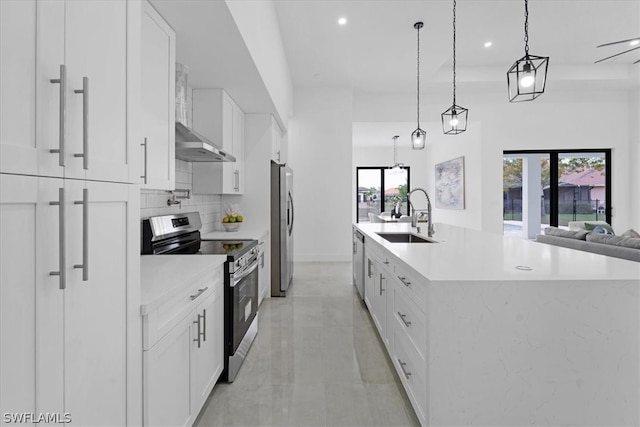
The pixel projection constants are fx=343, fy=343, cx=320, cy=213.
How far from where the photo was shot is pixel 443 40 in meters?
4.96

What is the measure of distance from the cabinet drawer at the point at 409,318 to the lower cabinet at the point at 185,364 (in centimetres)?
110

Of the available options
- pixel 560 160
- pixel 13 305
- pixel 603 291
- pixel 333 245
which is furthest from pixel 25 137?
pixel 560 160

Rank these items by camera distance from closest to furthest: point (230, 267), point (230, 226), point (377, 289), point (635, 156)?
point (230, 267)
point (377, 289)
point (230, 226)
point (635, 156)

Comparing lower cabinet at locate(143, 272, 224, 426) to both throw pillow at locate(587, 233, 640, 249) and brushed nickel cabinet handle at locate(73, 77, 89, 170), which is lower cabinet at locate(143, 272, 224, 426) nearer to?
brushed nickel cabinet handle at locate(73, 77, 89, 170)

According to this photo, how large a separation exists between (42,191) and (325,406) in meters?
1.81

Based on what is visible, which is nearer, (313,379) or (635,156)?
(313,379)

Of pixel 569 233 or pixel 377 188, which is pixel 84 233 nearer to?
pixel 569 233

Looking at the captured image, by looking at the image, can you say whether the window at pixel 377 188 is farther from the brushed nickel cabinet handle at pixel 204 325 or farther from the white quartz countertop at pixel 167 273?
the brushed nickel cabinet handle at pixel 204 325

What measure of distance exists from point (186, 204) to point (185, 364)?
6.46ft

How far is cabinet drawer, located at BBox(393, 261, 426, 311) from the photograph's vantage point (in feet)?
5.49

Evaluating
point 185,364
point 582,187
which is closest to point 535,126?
point 582,187

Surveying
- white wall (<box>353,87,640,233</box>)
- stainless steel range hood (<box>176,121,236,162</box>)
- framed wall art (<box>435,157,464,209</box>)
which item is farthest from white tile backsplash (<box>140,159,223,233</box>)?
framed wall art (<box>435,157,464,209</box>)

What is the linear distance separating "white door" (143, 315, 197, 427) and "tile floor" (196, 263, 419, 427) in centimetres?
39

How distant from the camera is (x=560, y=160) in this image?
24.4ft
